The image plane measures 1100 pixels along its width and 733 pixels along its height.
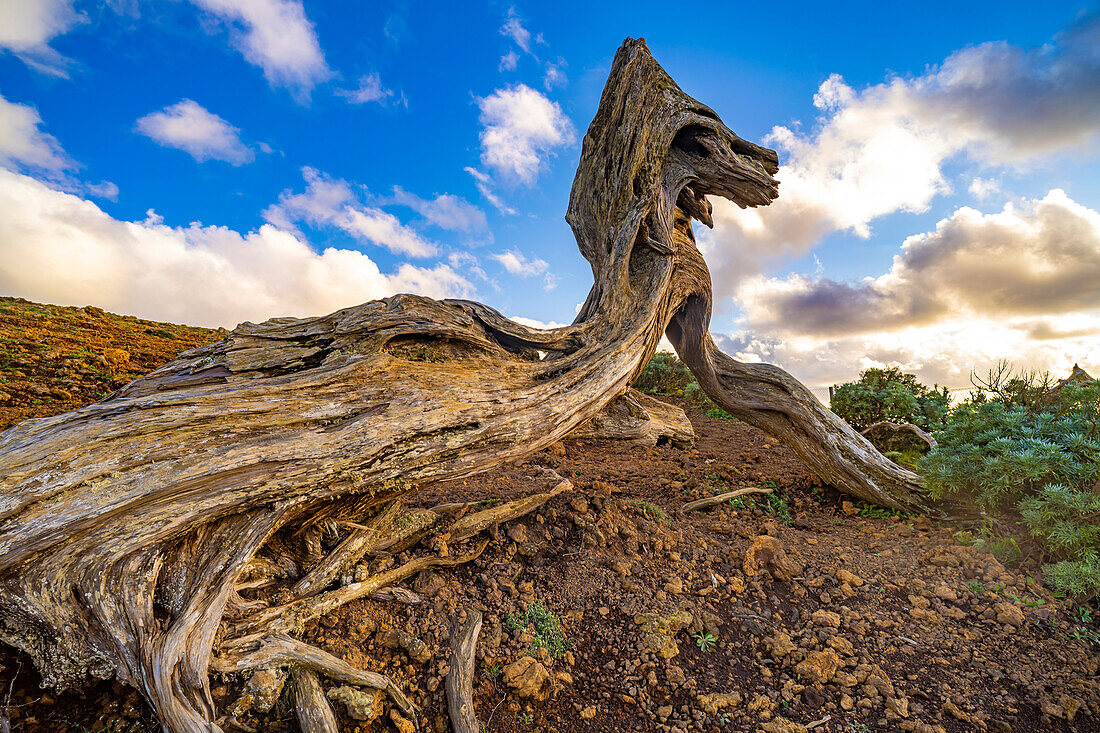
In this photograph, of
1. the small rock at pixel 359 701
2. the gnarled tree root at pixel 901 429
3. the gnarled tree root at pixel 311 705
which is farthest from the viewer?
the gnarled tree root at pixel 901 429

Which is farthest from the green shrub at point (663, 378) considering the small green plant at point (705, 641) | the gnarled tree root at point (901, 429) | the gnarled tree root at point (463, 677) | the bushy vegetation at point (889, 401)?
the gnarled tree root at point (463, 677)

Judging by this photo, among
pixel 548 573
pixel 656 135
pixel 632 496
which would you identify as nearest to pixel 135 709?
pixel 548 573

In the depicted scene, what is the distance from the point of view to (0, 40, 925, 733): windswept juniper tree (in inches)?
114

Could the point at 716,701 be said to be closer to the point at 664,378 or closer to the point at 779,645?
the point at 779,645

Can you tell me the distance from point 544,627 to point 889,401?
8670 millimetres

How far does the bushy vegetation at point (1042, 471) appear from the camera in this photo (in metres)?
4.19

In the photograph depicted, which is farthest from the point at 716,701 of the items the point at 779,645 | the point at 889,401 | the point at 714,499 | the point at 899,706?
the point at 889,401

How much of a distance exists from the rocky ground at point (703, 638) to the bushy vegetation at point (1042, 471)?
0.36 meters

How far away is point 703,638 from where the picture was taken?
386 cm

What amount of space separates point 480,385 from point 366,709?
2.53 m

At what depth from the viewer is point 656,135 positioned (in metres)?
6.89

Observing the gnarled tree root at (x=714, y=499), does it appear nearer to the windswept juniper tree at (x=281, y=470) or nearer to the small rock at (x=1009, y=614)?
the windswept juniper tree at (x=281, y=470)

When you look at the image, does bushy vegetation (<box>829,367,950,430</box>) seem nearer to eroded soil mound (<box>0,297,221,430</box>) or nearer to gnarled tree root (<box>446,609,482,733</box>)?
gnarled tree root (<box>446,609,482,733</box>)

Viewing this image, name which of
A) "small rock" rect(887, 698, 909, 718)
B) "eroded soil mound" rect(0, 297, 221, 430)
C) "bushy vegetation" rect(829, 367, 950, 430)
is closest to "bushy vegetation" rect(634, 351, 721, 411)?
"bushy vegetation" rect(829, 367, 950, 430)
